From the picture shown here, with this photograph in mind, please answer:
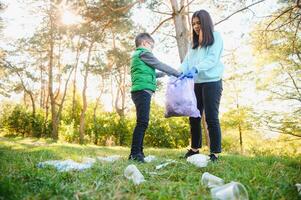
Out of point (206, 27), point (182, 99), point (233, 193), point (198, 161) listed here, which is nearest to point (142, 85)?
point (182, 99)

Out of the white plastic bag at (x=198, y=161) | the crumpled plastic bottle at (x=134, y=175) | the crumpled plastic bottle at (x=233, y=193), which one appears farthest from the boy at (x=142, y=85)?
the crumpled plastic bottle at (x=233, y=193)

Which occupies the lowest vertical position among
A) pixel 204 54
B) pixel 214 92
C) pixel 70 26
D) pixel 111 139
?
pixel 111 139

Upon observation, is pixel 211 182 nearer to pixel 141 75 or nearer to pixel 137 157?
pixel 137 157

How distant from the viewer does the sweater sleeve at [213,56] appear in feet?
12.4

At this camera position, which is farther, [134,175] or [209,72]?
[209,72]

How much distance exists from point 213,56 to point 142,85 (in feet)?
3.09

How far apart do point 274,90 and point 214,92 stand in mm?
10258

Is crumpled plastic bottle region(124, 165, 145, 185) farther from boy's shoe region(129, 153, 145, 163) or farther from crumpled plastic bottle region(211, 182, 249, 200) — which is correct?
boy's shoe region(129, 153, 145, 163)

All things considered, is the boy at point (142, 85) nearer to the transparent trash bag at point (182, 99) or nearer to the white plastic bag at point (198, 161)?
the transparent trash bag at point (182, 99)

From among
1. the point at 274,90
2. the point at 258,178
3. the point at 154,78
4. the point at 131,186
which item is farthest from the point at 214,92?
the point at 274,90

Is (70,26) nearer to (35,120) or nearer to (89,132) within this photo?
(89,132)

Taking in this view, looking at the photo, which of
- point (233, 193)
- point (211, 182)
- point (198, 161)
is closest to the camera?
point (233, 193)

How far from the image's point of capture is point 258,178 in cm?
238

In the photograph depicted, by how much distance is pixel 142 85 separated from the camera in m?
3.99
